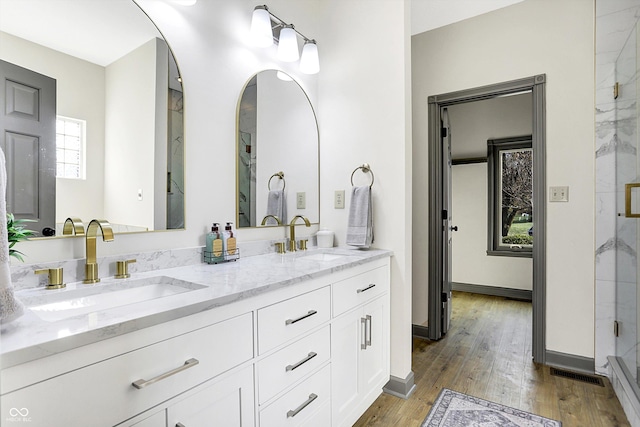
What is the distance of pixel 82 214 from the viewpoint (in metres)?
1.21

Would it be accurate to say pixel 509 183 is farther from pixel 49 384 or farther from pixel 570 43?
pixel 49 384

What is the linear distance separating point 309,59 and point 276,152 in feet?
2.17

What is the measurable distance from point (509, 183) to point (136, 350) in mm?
4547

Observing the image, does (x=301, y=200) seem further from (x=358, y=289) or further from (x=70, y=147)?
(x=70, y=147)

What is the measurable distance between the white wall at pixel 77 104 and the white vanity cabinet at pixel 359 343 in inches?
40.6

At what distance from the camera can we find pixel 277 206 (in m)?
2.05

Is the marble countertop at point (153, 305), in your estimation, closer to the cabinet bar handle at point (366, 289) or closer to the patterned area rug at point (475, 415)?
the cabinet bar handle at point (366, 289)

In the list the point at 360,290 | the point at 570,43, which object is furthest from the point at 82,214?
the point at 570,43

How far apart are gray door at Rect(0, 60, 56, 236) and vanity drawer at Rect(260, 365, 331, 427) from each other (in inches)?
39.0

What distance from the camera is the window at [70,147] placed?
1154 millimetres

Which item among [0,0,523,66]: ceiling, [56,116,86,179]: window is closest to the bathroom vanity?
[56,116,86,179]: window

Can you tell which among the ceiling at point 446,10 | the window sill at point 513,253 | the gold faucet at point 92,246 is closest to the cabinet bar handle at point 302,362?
the gold faucet at point 92,246

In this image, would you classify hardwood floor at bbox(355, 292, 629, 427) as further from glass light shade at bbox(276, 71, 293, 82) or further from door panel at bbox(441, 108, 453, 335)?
glass light shade at bbox(276, 71, 293, 82)

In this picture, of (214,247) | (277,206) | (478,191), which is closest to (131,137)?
(214,247)
